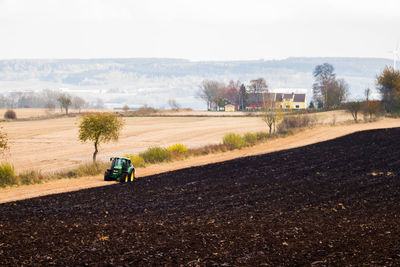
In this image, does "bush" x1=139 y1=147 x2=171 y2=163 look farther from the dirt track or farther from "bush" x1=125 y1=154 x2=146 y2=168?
"bush" x1=125 y1=154 x2=146 y2=168

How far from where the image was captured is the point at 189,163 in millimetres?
46406

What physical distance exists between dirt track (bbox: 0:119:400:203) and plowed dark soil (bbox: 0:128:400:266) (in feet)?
8.57

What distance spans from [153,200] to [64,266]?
1274 centimetres

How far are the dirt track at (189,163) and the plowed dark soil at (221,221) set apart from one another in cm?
261

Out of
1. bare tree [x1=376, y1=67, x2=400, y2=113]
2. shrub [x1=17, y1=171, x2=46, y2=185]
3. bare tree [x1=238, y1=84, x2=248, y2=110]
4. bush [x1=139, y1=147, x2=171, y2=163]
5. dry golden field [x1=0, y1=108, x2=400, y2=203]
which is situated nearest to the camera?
dry golden field [x1=0, y1=108, x2=400, y2=203]

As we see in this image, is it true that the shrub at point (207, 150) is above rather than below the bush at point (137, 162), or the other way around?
below

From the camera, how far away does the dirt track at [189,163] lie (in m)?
31.8

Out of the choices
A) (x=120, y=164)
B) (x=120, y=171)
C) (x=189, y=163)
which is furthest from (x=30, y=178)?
(x=189, y=163)

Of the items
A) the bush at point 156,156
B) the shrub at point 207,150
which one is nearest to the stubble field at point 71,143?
the bush at point 156,156

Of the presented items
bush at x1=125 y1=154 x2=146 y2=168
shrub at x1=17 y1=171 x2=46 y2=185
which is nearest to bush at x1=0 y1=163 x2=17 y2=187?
shrub at x1=17 y1=171 x2=46 y2=185

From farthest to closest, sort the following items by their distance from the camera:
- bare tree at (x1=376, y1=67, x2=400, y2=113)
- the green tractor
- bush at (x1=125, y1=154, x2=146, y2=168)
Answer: bare tree at (x1=376, y1=67, x2=400, y2=113) < bush at (x1=125, y1=154, x2=146, y2=168) < the green tractor

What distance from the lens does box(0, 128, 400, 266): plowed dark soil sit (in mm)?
15492

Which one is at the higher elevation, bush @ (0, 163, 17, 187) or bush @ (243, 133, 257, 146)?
bush @ (0, 163, 17, 187)

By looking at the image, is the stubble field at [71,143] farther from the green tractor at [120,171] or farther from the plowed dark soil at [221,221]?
the plowed dark soil at [221,221]
